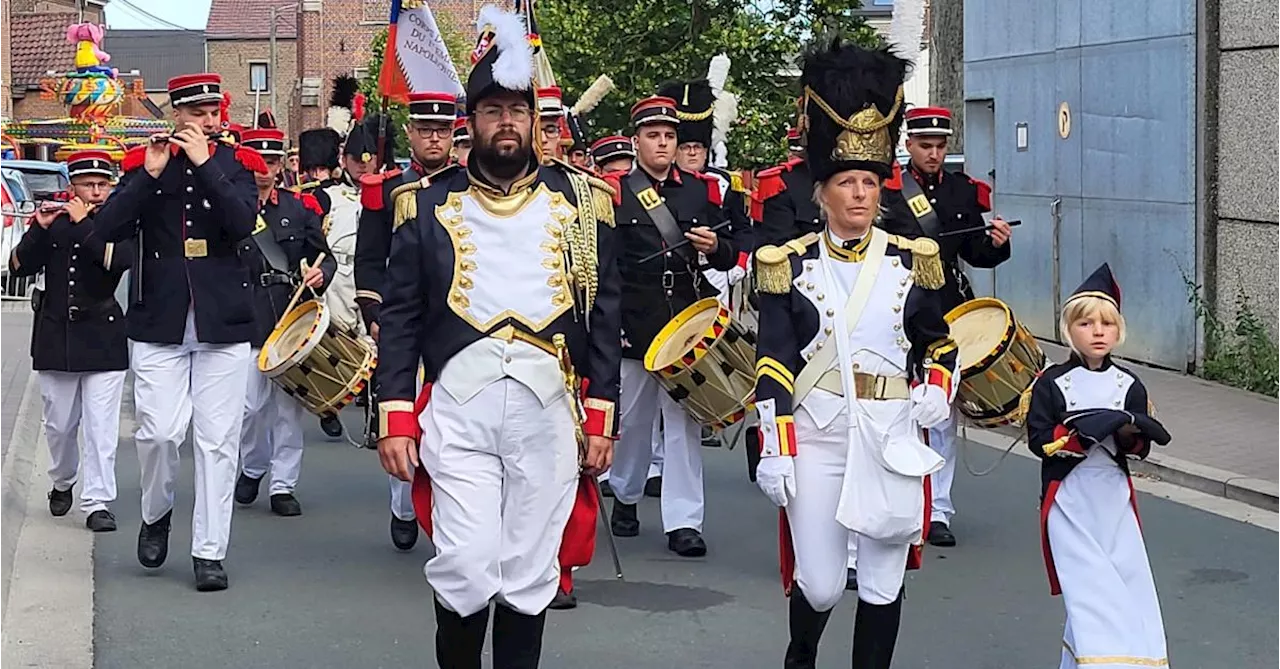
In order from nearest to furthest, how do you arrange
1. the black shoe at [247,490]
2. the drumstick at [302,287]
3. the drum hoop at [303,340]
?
the drum hoop at [303,340], the drumstick at [302,287], the black shoe at [247,490]

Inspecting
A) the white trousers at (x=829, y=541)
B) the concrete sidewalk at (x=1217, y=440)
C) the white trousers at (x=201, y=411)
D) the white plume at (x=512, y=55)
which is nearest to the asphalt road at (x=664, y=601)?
the white trousers at (x=201, y=411)

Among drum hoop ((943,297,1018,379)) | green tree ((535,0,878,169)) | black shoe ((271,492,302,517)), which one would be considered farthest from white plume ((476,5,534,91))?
green tree ((535,0,878,169))

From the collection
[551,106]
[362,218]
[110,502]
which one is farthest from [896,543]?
[110,502]

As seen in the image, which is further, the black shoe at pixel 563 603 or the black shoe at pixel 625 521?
the black shoe at pixel 625 521

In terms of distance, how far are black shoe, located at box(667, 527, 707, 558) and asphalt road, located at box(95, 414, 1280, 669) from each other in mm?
75

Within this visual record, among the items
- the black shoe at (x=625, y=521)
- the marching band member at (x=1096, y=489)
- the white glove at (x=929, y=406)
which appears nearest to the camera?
the white glove at (x=929, y=406)

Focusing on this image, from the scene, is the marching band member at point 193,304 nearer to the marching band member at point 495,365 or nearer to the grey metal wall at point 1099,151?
the marching band member at point 495,365

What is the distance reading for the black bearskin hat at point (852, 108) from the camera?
20.7 ft

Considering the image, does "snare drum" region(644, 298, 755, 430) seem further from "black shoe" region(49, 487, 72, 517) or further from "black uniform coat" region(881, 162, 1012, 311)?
"black shoe" region(49, 487, 72, 517)

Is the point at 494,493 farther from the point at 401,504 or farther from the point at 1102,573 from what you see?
the point at 401,504

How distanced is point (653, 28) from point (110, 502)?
2051cm

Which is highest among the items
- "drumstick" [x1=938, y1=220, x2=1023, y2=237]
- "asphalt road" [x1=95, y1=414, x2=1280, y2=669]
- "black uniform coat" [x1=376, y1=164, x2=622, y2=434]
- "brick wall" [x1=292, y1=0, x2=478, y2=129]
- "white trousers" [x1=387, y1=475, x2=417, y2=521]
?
"brick wall" [x1=292, y1=0, x2=478, y2=129]

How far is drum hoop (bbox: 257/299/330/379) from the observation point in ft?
31.9

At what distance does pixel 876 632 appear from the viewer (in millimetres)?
6188
